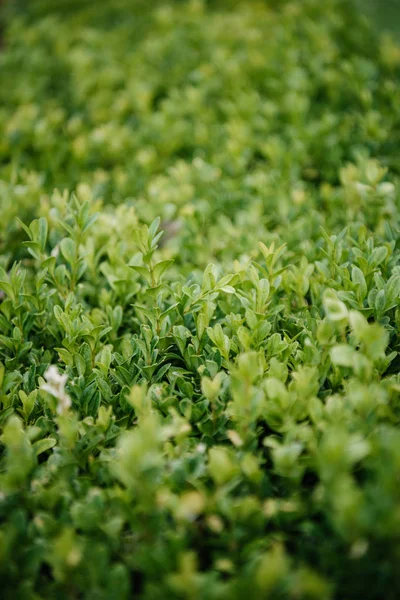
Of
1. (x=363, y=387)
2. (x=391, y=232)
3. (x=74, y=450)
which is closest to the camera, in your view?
(x=363, y=387)

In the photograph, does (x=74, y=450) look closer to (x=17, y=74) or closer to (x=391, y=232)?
(x=391, y=232)

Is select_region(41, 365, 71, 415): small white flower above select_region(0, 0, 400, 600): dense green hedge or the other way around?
above

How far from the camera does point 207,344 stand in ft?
6.53

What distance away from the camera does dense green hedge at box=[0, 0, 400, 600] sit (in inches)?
54.4

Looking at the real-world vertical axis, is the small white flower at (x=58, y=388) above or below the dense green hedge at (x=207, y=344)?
above

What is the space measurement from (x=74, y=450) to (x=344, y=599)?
87 cm

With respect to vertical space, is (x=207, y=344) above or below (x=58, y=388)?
below

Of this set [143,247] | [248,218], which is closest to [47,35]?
[248,218]

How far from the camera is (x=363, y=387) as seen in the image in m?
1.54

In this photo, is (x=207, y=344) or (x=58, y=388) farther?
(x=207, y=344)

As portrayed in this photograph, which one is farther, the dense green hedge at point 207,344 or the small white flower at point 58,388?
the small white flower at point 58,388

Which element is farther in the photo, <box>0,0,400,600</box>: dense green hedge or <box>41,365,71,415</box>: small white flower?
<box>41,365,71,415</box>: small white flower

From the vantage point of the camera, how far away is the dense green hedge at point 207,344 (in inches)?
54.4

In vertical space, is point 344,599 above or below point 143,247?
below
